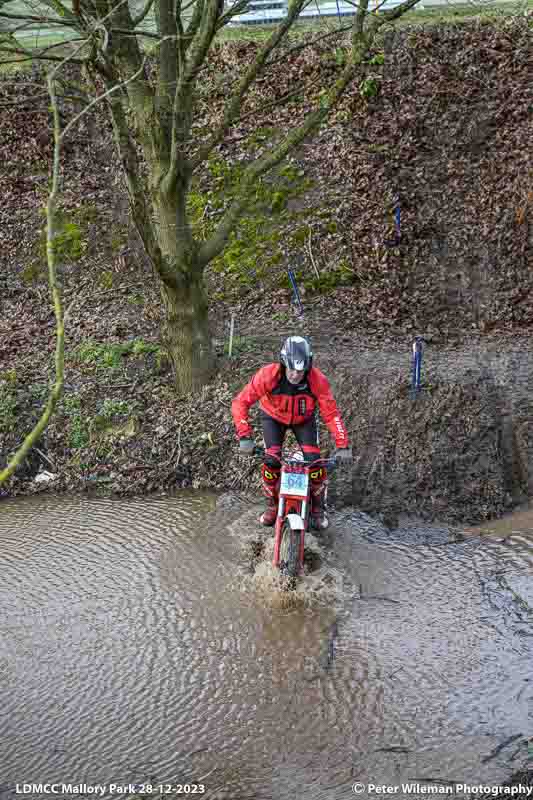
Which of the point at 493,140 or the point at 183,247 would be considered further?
the point at 493,140

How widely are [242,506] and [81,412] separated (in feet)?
10.8

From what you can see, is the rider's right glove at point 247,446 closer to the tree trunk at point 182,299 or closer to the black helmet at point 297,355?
the black helmet at point 297,355

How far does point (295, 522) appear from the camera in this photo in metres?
6.75

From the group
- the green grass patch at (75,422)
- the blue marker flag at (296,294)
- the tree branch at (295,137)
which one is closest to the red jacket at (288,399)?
the tree branch at (295,137)

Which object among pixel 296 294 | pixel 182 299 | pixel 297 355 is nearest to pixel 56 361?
pixel 297 355

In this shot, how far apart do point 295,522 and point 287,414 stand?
1.28m

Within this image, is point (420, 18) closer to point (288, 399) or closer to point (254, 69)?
point (254, 69)

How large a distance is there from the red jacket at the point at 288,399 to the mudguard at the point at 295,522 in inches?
37.4

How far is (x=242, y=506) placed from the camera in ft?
29.2

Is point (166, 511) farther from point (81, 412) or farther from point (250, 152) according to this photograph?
point (250, 152)

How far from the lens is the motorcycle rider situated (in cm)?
728

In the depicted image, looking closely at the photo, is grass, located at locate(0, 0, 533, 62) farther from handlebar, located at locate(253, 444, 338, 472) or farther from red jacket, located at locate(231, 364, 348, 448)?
handlebar, located at locate(253, 444, 338, 472)

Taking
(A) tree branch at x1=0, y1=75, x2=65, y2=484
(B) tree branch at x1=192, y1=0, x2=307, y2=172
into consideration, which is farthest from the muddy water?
(B) tree branch at x1=192, y1=0, x2=307, y2=172

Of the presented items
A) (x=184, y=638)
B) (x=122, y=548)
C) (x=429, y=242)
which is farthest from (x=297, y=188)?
(x=184, y=638)
